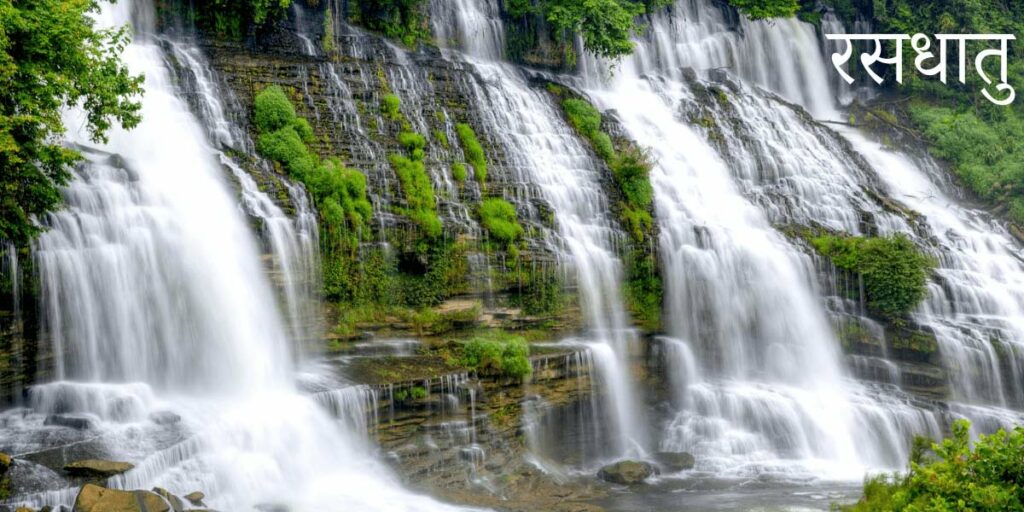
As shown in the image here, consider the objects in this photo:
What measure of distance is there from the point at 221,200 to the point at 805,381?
15.6 metres

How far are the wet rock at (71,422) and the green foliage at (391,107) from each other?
43.8 feet

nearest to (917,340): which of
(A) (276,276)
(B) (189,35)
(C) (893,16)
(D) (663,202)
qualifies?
(D) (663,202)

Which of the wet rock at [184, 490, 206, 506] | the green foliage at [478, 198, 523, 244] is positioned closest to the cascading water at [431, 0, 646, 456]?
the green foliage at [478, 198, 523, 244]

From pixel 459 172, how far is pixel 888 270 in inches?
480

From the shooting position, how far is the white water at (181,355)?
1545 cm

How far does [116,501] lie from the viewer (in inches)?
502

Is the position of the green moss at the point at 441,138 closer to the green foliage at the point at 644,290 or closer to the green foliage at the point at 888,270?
the green foliage at the point at 644,290

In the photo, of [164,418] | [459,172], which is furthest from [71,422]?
[459,172]

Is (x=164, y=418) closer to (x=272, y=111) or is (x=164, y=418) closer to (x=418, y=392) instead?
(x=418, y=392)

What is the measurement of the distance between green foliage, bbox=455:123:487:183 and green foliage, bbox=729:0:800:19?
18.4 meters

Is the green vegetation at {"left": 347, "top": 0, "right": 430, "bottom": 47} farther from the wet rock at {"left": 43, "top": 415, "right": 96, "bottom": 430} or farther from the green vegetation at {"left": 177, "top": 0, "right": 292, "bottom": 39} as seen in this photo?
the wet rock at {"left": 43, "top": 415, "right": 96, "bottom": 430}

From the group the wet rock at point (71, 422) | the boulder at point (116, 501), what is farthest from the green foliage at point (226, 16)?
the boulder at point (116, 501)

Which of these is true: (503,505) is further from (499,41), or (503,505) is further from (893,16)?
(893,16)

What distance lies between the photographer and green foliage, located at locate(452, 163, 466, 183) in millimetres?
24844
